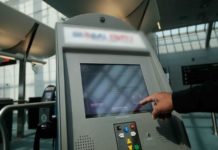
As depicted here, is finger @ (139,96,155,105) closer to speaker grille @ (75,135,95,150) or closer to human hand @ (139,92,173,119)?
human hand @ (139,92,173,119)

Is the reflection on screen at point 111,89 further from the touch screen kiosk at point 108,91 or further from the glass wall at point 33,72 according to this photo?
the glass wall at point 33,72

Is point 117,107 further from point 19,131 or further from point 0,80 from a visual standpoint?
point 0,80

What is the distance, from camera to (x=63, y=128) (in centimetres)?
72

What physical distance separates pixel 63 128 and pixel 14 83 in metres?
13.3

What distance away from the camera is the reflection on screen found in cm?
85

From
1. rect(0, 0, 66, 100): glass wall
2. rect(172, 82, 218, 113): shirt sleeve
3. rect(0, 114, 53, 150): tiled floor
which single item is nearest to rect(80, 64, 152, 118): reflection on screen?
rect(172, 82, 218, 113): shirt sleeve

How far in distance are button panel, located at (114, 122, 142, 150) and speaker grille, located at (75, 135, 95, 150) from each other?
0.35 feet

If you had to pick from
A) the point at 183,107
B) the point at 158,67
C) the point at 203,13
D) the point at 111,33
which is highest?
the point at 203,13

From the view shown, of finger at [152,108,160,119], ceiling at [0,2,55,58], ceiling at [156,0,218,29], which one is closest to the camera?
finger at [152,108,160,119]

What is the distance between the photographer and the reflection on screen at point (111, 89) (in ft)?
2.77

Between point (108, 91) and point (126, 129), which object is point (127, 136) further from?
point (108, 91)

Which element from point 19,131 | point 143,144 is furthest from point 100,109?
point 19,131

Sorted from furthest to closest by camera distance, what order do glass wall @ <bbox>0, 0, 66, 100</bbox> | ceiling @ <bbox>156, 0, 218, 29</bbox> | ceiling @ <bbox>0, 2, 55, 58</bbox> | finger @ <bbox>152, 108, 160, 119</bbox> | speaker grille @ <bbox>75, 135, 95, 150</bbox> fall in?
glass wall @ <bbox>0, 0, 66, 100</bbox> → ceiling @ <bbox>156, 0, 218, 29</bbox> → ceiling @ <bbox>0, 2, 55, 58</bbox> → finger @ <bbox>152, 108, 160, 119</bbox> → speaker grille @ <bbox>75, 135, 95, 150</bbox>

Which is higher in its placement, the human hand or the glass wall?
the glass wall
